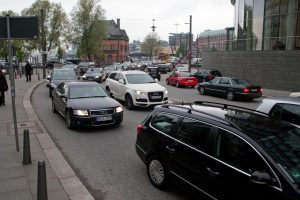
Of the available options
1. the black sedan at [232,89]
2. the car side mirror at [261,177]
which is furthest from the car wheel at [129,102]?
the car side mirror at [261,177]

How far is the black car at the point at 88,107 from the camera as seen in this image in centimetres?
966

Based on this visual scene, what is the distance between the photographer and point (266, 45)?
87.9 feet

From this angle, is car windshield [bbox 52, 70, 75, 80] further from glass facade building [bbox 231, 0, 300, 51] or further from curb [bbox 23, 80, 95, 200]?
glass facade building [bbox 231, 0, 300, 51]

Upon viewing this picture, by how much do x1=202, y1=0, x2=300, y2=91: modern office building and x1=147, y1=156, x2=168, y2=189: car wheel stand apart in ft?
66.8

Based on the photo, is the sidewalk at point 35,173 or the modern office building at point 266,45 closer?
the sidewalk at point 35,173

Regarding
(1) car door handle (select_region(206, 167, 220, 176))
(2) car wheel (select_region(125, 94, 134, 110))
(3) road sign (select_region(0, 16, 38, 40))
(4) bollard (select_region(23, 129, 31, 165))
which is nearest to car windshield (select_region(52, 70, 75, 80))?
(2) car wheel (select_region(125, 94, 134, 110))

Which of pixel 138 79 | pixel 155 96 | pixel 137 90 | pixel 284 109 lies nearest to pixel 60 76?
pixel 138 79

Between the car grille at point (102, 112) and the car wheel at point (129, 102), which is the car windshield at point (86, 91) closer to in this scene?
the car grille at point (102, 112)

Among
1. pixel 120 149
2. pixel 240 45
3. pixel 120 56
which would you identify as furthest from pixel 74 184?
pixel 120 56

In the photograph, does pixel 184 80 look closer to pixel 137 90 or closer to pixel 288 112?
pixel 137 90

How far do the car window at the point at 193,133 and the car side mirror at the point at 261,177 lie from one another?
110 cm

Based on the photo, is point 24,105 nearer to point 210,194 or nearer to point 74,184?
point 74,184

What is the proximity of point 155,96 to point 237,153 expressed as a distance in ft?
33.6

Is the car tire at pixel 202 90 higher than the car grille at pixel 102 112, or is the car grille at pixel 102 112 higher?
the car grille at pixel 102 112
